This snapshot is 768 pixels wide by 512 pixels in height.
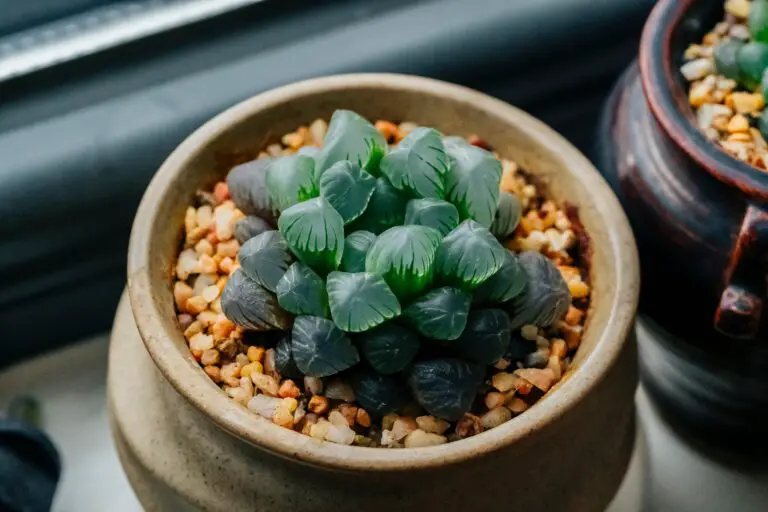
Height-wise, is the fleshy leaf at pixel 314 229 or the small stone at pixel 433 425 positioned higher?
the fleshy leaf at pixel 314 229

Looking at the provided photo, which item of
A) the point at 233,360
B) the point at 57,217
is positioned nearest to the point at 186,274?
the point at 233,360

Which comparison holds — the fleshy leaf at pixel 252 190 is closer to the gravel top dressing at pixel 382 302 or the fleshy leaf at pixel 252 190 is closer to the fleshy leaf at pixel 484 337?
the gravel top dressing at pixel 382 302

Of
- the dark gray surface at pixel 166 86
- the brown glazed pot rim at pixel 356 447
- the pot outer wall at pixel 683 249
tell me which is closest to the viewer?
the brown glazed pot rim at pixel 356 447

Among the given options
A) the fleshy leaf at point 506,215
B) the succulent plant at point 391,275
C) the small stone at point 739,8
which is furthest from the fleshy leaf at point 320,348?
the small stone at point 739,8

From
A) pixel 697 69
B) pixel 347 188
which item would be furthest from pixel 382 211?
pixel 697 69

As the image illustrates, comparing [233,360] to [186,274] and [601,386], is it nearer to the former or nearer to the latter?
[186,274]

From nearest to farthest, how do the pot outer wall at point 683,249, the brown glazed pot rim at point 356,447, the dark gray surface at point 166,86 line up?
1. the brown glazed pot rim at point 356,447
2. the pot outer wall at point 683,249
3. the dark gray surface at point 166,86

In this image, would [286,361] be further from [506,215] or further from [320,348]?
[506,215]
